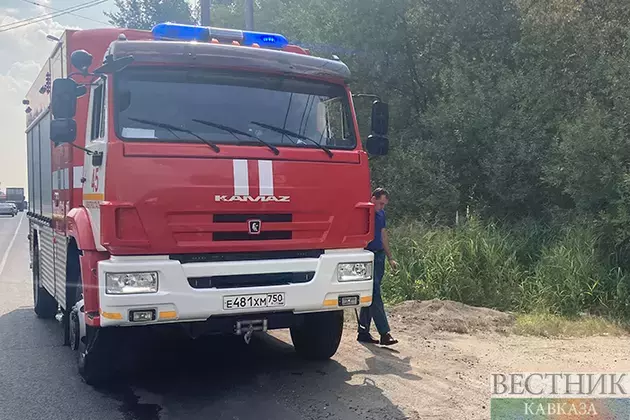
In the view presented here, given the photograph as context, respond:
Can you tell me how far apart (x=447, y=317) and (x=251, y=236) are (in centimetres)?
400

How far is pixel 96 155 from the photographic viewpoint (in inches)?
201

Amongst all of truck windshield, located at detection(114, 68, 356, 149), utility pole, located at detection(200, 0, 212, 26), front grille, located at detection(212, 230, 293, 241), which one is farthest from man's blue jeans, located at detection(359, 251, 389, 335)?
utility pole, located at detection(200, 0, 212, 26)

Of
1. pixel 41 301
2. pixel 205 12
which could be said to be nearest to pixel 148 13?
pixel 205 12

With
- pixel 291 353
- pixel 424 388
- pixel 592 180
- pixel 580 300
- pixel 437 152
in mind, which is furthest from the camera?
pixel 437 152

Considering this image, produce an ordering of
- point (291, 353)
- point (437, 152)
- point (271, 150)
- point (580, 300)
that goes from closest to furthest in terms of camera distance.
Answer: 1. point (271, 150)
2. point (291, 353)
3. point (580, 300)
4. point (437, 152)

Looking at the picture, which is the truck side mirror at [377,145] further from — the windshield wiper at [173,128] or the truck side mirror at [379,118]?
the windshield wiper at [173,128]

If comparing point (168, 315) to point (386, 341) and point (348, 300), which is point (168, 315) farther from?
point (386, 341)

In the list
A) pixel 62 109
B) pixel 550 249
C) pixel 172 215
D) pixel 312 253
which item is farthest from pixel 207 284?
pixel 550 249

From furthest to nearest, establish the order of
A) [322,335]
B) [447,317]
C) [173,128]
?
[447,317], [322,335], [173,128]

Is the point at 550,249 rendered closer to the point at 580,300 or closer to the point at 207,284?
the point at 580,300

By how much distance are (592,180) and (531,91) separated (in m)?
2.63

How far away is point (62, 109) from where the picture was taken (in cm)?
532

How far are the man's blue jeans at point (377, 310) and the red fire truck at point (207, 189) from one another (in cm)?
163

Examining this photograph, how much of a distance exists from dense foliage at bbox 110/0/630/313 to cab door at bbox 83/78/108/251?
18.5 feet
